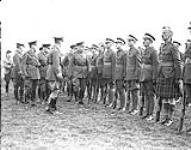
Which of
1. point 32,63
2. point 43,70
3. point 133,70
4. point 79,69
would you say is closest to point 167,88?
point 133,70

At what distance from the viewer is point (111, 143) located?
19.0ft

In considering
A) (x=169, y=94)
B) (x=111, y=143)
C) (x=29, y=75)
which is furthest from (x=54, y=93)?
(x=111, y=143)

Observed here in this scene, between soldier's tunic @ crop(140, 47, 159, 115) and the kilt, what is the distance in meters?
0.39

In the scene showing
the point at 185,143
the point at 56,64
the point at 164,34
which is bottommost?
the point at 185,143

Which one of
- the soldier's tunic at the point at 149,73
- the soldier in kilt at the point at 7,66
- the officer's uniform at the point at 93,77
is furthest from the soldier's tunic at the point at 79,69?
the soldier in kilt at the point at 7,66

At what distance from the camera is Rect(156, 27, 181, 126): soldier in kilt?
7520mm

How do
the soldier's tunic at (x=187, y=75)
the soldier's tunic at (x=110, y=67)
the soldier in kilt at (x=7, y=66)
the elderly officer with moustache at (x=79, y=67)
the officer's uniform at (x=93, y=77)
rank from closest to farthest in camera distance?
1. the soldier's tunic at (x=187, y=75)
2. the soldier's tunic at (x=110, y=67)
3. the elderly officer with moustache at (x=79, y=67)
4. the officer's uniform at (x=93, y=77)
5. the soldier in kilt at (x=7, y=66)

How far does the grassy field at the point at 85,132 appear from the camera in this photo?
5.62 meters

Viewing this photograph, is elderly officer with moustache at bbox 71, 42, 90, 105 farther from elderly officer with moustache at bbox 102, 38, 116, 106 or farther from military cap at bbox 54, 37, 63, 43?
military cap at bbox 54, 37, 63, 43

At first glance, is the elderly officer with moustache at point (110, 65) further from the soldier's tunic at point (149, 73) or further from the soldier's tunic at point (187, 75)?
the soldier's tunic at point (187, 75)

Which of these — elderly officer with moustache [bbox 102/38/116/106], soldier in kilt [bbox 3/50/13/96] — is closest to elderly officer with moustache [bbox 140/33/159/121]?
elderly officer with moustache [bbox 102/38/116/106]

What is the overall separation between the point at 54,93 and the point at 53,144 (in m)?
3.49

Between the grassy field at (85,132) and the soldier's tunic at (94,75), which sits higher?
the soldier's tunic at (94,75)

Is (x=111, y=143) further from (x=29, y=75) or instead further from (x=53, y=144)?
(x=29, y=75)
